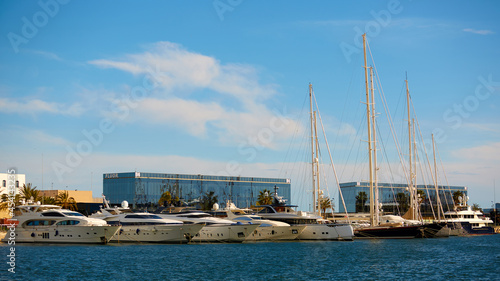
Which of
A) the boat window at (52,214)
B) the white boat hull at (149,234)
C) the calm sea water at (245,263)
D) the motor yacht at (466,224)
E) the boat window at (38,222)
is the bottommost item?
the motor yacht at (466,224)

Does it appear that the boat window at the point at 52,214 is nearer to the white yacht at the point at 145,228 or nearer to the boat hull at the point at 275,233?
the white yacht at the point at 145,228

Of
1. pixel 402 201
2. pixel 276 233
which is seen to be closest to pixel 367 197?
pixel 402 201

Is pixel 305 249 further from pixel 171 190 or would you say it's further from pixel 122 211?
pixel 171 190

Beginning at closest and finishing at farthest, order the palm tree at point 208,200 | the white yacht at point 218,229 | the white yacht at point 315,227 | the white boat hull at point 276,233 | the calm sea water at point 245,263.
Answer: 1. the calm sea water at point 245,263
2. the white yacht at point 218,229
3. the white boat hull at point 276,233
4. the white yacht at point 315,227
5. the palm tree at point 208,200

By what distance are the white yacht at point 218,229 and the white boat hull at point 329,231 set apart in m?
8.37

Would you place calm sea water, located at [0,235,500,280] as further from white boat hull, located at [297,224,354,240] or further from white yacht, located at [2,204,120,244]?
white boat hull, located at [297,224,354,240]

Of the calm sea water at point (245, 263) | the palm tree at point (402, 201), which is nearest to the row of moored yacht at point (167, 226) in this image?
the calm sea water at point (245, 263)

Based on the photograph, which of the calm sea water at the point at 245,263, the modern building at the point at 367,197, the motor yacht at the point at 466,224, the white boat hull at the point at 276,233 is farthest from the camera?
the modern building at the point at 367,197

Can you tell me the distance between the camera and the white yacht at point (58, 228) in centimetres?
6159

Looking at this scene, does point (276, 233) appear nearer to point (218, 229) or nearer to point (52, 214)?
point (218, 229)

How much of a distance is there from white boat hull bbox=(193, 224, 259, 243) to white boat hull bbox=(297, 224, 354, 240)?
27.5 ft

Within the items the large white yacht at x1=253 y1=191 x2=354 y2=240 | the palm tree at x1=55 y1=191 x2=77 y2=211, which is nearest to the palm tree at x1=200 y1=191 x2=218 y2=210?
the palm tree at x1=55 y1=191 x2=77 y2=211

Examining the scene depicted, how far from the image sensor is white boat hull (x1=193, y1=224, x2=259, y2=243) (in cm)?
7012

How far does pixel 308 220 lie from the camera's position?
76062mm
